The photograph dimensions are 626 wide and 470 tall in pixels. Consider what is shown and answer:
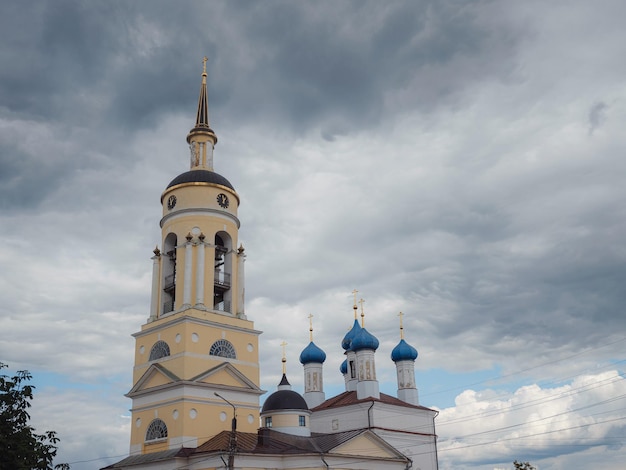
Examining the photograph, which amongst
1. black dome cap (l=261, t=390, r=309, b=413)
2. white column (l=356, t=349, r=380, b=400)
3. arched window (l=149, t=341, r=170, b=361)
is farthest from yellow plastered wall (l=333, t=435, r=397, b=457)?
arched window (l=149, t=341, r=170, b=361)

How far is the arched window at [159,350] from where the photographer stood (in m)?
28.2

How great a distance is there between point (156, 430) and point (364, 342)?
13.8m

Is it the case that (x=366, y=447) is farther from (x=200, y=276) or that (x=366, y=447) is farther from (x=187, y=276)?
(x=187, y=276)

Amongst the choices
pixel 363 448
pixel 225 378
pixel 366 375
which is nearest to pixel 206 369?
pixel 225 378

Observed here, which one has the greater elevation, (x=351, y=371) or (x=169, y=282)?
(x=169, y=282)

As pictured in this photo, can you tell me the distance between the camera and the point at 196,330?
91.1 feet

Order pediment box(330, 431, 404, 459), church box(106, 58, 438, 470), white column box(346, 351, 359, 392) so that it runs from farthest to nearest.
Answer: white column box(346, 351, 359, 392) < pediment box(330, 431, 404, 459) < church box(106, 58, 438, 470)

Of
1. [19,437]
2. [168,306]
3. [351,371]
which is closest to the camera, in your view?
[19,437]

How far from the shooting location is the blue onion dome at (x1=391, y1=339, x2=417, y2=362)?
40.4m

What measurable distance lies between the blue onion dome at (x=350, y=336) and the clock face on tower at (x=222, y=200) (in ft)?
47.2

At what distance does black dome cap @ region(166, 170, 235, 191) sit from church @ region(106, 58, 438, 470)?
0.05 metres

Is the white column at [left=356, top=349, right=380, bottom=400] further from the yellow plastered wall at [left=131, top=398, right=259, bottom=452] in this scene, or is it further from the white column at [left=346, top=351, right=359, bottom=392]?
the yellow plastered wall at [left=131, top=398, right=259, bottom=452]

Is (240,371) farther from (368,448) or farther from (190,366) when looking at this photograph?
(368,448)

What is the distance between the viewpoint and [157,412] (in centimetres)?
2742
